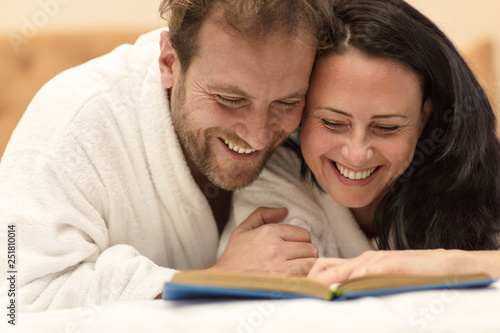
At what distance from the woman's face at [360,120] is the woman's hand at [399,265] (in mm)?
328

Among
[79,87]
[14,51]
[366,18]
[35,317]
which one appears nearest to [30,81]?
[14,51]

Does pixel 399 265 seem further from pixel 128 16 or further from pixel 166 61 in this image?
pixel 128 16

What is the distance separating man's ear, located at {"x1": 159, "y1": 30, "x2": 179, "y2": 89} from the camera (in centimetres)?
151

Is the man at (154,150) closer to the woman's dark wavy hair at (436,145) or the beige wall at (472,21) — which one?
the woman's dark wavy hair at (436,145)

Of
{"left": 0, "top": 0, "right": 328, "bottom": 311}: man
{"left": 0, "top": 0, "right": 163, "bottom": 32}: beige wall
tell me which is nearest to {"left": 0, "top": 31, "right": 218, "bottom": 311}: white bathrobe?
{"left": 0, "top": 0, "right": 328, "bottom": 311}: man

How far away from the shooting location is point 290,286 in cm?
90

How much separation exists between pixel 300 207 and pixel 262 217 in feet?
0.42

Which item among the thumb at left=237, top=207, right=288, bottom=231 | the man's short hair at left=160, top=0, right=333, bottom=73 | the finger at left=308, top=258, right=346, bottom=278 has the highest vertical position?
the man's short hair at left=160, top=0, right=333, bottom=73

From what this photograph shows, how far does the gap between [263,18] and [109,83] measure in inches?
19.2

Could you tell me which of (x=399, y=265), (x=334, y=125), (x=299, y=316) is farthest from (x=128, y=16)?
(x=299, y=316)

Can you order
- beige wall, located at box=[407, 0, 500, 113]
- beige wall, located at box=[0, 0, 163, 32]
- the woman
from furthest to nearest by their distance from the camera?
1. beige wall, located at box=[407, 0, 500, 113]
2. beige wall, located at box=[0, 0, 163, 32]
3. the woman

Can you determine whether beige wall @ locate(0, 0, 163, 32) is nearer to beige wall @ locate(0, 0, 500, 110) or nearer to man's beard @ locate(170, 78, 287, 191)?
beige wall @ locate(0, 0, 500, 110)

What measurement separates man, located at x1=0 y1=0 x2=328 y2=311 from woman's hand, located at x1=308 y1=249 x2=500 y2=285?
286 mm

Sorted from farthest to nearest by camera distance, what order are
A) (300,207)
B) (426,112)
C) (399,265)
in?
(300,207), (426,112), (399,265)
